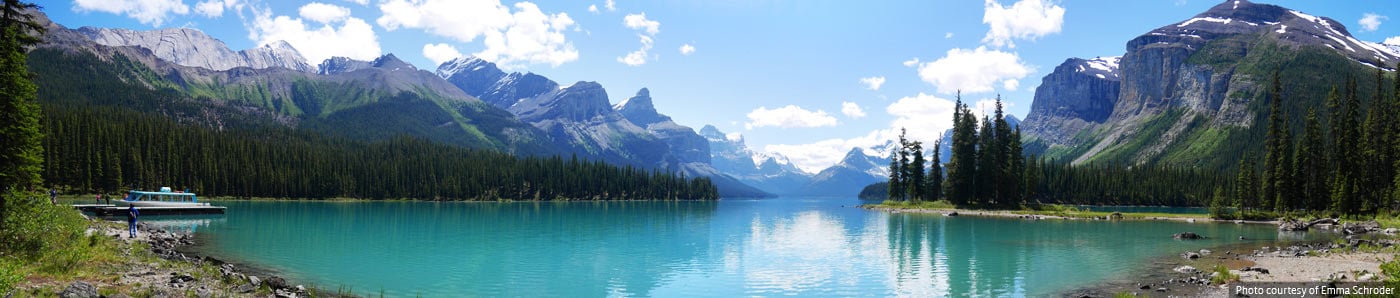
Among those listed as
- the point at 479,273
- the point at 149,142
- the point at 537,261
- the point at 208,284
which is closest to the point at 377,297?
the point at 208,284

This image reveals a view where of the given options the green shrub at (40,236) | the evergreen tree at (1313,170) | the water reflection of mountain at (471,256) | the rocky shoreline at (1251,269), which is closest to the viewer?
the green shrub at (40,236)

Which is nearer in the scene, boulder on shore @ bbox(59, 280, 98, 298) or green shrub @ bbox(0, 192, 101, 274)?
boulder on shore @ bbox(59, 280, 98, 298)

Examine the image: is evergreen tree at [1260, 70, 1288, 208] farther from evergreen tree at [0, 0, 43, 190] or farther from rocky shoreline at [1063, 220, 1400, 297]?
evergreen tree at [0, 0, 43, 190]

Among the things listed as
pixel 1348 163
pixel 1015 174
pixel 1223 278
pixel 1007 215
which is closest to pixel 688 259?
pixel 1223 278

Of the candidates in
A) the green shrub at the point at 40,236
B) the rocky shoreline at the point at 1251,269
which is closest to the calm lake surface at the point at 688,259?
the rocky shoreline at the point at 1251,269

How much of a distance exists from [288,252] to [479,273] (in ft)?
54.6

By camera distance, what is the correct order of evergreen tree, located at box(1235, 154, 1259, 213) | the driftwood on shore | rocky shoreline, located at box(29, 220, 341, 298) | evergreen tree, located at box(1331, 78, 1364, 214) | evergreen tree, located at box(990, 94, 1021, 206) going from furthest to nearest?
evergreen tree, located at box(990, 94, 1021, 206) → evergreen tree, located at box(1235, 154, 1259, 213) → evergreen tree, located at box(1331, 78, 1364, 214) → the driftwood on shore → rocky shoreline, located at box(29, 220, 341, 298)

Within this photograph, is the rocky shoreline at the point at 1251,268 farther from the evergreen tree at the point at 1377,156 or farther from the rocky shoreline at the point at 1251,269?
the evergreen tree at the point at 1377,156

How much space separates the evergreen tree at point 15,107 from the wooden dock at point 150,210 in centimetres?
4747

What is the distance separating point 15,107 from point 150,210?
6557 centimetres

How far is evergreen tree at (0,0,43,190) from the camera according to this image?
28031 millimetres

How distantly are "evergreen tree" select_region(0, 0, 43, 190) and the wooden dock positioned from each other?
4747 centimetres

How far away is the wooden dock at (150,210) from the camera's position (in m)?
71.2

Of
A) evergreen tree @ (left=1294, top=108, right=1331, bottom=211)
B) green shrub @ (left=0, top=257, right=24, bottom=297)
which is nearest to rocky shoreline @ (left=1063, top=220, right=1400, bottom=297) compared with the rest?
green shrub @ (left=0, top=257, right=24, bottom=297)
